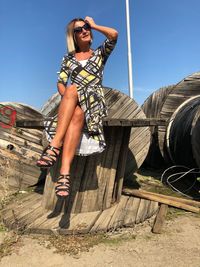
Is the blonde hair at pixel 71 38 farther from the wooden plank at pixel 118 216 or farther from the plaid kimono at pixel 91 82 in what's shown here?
the wooden plank at pixel 118 216

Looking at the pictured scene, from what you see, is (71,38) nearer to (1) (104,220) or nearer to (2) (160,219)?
(1) (104,220)

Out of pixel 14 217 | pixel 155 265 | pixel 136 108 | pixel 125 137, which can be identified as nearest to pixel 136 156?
pixel 136 108

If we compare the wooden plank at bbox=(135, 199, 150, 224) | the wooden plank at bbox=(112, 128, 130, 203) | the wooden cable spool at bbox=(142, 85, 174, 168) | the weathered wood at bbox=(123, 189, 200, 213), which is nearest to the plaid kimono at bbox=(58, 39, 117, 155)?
the wooden plank at bbox=(112, 128, 130, 203)

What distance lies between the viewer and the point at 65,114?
3.12 meters

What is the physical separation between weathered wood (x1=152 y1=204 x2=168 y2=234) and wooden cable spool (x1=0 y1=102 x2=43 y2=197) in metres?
2.19

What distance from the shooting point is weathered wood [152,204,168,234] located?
3250mm

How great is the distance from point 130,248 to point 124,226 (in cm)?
47

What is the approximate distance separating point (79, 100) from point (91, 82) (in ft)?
0.94

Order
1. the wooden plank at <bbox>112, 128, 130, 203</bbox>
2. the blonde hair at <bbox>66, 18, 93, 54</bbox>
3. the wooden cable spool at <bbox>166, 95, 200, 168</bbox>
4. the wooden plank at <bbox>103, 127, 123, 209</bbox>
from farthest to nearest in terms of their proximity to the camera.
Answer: the wooden cable spool at <bbox>166, 95, 200, 168</bbox>, the wooden plank at <bbox>112, 128, 130, 203</bbox>, the wooden plank at <bbox>103, 127, 123, 209</bbox>, the blonde hair at <bbox>66, 18, 93, 54</bbox>

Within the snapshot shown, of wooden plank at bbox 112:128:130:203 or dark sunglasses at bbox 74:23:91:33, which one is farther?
wooden plank at bbox 112:128:130:203

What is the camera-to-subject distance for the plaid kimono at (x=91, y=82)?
10.8 feet

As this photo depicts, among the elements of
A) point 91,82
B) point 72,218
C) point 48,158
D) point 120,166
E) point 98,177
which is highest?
point 91,82

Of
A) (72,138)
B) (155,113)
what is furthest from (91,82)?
(155,113)

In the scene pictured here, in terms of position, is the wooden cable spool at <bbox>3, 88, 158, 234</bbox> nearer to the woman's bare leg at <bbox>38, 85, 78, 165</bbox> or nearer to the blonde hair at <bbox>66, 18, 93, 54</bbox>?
the woman's bare leg at <bbox>38, 85, 78, 165</bbox>
